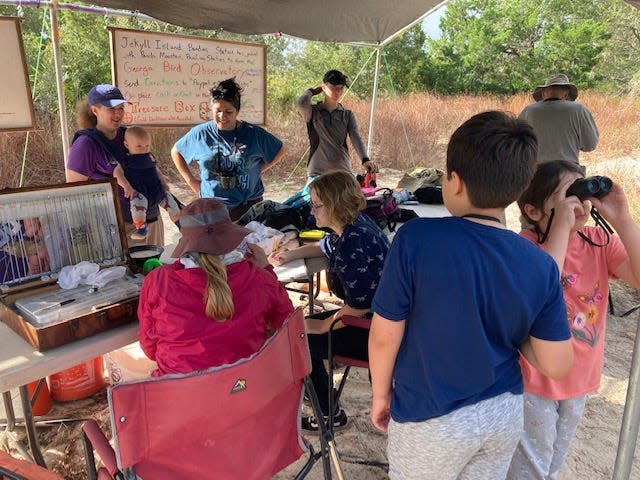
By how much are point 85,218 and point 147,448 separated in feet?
3.13

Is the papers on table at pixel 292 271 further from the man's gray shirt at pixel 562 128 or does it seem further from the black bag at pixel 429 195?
the man's gray shirt at pixel 562 128

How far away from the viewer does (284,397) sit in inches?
57.2

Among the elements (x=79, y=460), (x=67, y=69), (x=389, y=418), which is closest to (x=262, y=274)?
(x=389, y=418)

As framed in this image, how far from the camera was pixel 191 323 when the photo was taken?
1359 millimetres

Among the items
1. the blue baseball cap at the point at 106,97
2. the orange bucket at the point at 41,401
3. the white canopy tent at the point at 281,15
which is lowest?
the orange bucket at the point at 41,401

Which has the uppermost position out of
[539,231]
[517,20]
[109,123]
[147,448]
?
[517,20]

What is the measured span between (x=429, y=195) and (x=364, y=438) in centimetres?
173

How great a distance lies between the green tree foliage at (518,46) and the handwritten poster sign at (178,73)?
15.7 metres

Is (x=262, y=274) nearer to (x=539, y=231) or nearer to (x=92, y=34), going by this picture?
(x=539, y=231)

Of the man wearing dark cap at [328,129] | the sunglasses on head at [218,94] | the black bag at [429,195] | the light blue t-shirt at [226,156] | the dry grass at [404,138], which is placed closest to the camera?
the sunglasses on head at [218,94]

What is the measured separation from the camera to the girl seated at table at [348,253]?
198cm

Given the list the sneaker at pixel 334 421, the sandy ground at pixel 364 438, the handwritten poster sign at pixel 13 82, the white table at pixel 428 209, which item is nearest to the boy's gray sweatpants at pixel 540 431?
the sandy ground at pixel 364 438

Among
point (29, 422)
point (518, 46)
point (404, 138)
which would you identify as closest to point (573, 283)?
point (29, 422)

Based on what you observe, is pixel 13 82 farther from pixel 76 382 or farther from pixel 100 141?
pixel 76 382
